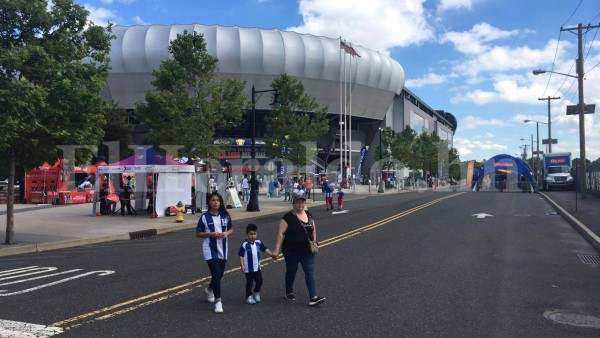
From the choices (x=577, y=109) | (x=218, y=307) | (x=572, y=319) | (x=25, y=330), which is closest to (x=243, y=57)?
(x=577, y=109)

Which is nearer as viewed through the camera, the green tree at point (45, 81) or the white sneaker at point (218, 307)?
the white sneaker at point (218, 307)

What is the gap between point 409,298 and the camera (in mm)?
7082

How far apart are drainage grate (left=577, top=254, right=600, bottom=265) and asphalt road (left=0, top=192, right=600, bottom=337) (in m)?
0.23

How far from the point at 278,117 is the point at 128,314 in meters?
33.6

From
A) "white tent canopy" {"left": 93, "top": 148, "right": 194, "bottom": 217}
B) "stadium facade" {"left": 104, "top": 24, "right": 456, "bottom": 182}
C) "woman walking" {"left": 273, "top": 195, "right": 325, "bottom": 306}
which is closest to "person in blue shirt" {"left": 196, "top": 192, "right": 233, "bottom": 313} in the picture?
"woman walking" {"left": 273, "top": 195, "right": 325, "bottom": 306}

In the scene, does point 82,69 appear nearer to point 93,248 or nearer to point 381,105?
point 93,248

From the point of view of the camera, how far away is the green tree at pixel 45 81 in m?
12.1

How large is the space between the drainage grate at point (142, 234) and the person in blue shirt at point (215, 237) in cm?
974

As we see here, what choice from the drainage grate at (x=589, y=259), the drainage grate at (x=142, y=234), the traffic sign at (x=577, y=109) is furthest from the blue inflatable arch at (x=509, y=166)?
the drainage grate at (x=142, y=234)

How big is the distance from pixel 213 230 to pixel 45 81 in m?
9.40

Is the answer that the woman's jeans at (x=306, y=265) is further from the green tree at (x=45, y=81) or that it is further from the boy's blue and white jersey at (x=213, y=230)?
the green tree at (x=45, y=81)

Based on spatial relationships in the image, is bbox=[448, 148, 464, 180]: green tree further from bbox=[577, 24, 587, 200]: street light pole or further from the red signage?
bbox=[577, 24, 587, 200]: street light pole

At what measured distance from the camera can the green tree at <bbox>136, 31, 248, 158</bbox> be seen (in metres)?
25.1

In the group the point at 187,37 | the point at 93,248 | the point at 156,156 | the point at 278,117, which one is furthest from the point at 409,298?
the point at 278,117
